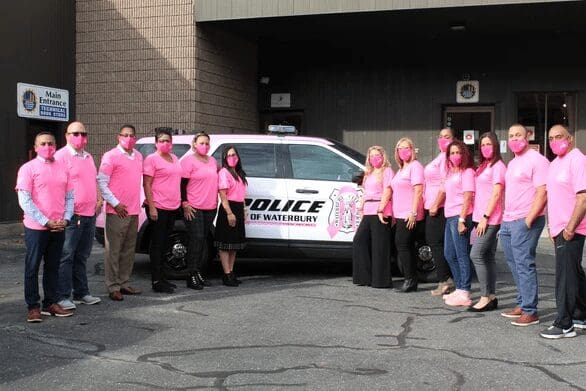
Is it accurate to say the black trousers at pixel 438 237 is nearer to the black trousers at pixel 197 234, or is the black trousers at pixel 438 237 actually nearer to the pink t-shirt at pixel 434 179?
the pink t-shirt at pixel 434 179

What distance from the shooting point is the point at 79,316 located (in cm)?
681

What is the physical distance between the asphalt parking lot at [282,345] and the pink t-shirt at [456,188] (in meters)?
1.08

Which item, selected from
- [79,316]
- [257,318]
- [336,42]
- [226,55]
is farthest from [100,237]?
[336,42]

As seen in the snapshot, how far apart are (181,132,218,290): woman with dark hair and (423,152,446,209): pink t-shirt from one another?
8.24 ft

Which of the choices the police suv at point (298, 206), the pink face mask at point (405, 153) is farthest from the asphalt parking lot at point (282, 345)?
the pink face mask at point (405, 153)

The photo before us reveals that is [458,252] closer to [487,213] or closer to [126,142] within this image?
[487,213]

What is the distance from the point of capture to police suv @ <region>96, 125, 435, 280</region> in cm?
875

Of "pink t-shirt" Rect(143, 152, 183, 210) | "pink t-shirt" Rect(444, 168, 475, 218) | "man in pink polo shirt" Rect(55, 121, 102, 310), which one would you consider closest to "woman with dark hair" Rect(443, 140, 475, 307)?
"pink t-shirt" Rect(444, 168, 475, 218)

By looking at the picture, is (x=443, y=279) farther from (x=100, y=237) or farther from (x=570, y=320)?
(x=100, y=237)

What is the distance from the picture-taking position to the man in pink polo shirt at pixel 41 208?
638 centimetres

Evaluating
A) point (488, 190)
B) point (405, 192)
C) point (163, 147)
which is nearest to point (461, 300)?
point (488, 190)

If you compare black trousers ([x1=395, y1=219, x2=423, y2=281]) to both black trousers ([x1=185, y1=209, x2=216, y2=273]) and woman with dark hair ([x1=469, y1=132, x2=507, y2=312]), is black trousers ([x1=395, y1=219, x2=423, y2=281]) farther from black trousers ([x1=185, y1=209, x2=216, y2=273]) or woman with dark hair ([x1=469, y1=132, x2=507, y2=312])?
black trousers ([x1=185, y1=209, x2=216, y2=273])

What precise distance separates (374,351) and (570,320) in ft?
6.06

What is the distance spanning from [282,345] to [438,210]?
115 inches
